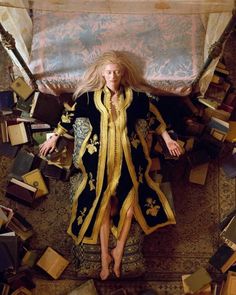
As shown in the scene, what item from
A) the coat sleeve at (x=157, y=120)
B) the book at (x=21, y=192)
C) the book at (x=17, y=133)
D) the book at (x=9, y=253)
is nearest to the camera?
the book at (x=9, y=253)

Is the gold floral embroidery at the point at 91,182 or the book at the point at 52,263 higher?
the gold floral embroidery at the point at 91,182

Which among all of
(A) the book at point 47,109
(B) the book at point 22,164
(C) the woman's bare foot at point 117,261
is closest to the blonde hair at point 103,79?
(A) the book at point 47,109

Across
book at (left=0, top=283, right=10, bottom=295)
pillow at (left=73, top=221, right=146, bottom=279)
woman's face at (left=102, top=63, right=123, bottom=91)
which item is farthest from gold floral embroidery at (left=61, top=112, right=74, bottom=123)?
book at (left=0, top=283, right=10, bottom=295)

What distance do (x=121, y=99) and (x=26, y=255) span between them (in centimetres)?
92

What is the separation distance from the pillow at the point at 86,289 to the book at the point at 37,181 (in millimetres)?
525

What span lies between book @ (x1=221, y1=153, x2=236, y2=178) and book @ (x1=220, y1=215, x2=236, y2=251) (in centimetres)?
27

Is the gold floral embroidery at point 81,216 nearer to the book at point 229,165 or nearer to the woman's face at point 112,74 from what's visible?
the woman's face at point 112,74

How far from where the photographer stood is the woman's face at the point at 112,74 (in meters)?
2.18

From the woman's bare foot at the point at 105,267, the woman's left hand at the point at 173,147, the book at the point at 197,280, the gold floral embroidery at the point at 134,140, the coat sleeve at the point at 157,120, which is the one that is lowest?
the book at the point at 197,280

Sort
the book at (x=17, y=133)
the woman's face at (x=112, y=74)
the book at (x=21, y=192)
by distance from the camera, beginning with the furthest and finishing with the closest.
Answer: the book at (x=17, y=133), the book at (x=21, y=192), the woman's face at (x=112, y=74)

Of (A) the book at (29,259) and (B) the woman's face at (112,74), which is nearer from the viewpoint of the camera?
(B) the woman's face at (112,74)

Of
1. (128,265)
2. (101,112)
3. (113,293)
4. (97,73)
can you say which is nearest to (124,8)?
(97,73)

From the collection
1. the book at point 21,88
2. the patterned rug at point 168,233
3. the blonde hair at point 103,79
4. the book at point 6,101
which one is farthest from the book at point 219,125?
the book at point 6,101

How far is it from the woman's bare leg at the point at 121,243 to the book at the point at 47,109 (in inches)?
25.6
